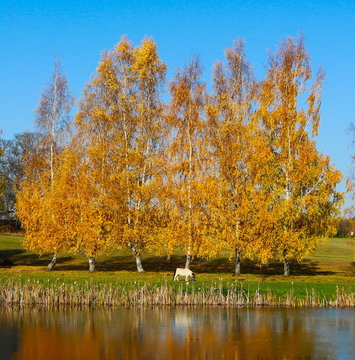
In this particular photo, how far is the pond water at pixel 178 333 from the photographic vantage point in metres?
17.0

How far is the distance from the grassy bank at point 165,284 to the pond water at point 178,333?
146 cm

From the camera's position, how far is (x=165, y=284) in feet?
92.9

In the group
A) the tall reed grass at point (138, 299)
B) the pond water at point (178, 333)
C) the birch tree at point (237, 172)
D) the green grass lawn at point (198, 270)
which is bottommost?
the pond water at point (178, 333)

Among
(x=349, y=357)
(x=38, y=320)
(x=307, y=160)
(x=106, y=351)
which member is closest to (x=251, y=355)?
(x=349, y=357)

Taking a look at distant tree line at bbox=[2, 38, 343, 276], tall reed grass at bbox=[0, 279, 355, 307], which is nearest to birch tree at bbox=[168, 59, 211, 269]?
distant tree line at bbox=[2, 38, 343, 276]

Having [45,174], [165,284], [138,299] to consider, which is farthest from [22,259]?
[138,299]

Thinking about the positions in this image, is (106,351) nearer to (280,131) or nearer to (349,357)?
(349,357)

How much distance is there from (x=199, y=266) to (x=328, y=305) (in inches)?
935

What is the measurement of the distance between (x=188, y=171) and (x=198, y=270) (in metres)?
9.18

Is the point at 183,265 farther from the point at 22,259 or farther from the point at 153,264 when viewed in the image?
the point at 22,259

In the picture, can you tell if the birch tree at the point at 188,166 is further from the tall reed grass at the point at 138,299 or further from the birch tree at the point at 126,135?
the tall reed grass at the point at 138,299

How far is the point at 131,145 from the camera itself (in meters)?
44.8

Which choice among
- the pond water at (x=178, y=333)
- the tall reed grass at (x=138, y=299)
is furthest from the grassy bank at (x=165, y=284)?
the pond water at (x=178, y=333)

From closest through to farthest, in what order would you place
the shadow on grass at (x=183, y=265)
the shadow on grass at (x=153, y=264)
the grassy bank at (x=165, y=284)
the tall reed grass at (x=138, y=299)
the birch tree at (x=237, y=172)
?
the tall reed grass at (x=138, y=299)
the grassy bank at (x=165, y=284)
the birch tree at (x=237, y=172)
the shadow on grass at (x=183, y=265)
the shadow on grass at (x=153, y=264)
